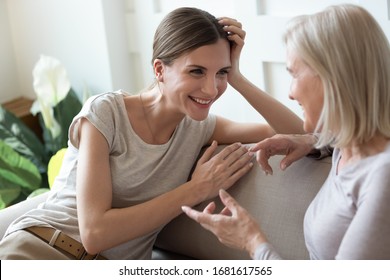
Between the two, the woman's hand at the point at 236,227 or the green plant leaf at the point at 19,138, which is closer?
the woman's hand at the point at 236,227

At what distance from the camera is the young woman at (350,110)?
48.6 inches

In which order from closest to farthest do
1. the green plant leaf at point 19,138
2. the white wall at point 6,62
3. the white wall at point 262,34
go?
the white wall at point 262,34, the green plant leaf at point 19,138, the white wall at point 6,62

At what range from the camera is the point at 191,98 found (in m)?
1.77

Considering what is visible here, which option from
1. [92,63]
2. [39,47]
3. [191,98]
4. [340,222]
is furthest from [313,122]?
[39,47]

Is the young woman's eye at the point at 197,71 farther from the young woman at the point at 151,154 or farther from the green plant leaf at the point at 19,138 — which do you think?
the green plant leaf at the point at 19,138

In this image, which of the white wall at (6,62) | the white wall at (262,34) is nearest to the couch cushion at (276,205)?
the white wall at (262,34)

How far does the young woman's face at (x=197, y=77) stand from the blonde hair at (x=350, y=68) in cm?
43

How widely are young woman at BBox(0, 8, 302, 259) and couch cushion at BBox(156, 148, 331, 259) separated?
0.20ft

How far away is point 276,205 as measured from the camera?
1701 millimetres

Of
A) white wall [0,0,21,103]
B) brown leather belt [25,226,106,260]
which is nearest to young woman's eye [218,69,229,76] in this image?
brown leather belt [25,226,106,260]

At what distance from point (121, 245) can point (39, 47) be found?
1840 millimetres

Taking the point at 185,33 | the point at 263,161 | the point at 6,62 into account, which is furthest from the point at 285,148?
the point at 6,62

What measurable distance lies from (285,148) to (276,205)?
0.15 meters

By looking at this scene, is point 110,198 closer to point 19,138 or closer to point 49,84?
Answer: point 49,84
